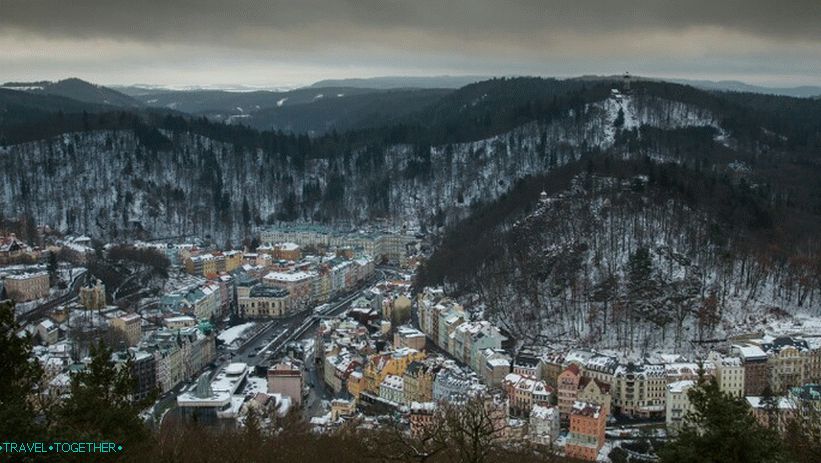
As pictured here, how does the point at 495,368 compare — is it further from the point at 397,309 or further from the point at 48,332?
the point at 48,332

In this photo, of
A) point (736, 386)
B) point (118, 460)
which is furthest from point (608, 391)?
point (118, 460)

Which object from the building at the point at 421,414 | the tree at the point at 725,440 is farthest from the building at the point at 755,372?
the tree at the point at 725,440

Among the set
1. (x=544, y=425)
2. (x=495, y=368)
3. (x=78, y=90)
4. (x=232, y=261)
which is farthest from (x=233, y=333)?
(x=78, y=90)

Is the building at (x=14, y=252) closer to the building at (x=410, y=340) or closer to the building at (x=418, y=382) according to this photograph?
the building at (x=410, y=340)

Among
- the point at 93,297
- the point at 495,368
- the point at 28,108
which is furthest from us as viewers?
the point at 28,108

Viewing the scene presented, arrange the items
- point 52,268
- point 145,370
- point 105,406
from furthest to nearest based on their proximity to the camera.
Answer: point 52,268 → point 145,370 → point 105,406

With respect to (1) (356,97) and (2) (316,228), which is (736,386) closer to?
(2) (316,228)

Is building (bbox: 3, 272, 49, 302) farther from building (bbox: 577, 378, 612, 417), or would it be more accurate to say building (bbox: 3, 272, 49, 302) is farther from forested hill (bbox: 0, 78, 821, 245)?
building (bbox: 577, 378, 612, 417)
